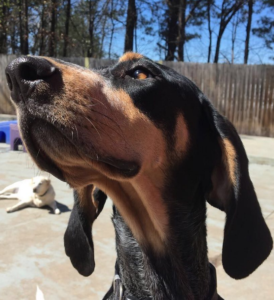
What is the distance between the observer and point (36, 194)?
5.12 metres

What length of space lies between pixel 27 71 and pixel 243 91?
41.7ft

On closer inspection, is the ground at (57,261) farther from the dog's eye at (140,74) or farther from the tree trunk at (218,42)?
the tree trunk at (218,42)

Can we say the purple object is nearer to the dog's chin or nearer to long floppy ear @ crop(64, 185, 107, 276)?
long floppy ear @ crop(64, 185, 107, 276)

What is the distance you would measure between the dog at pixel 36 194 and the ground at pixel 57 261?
10 centimetres

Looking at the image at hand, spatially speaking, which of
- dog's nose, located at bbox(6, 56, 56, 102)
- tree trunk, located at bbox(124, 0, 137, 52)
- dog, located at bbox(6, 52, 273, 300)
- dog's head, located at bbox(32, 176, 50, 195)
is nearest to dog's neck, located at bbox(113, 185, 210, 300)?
dog, located at bbox(6, 52, 273, 300)

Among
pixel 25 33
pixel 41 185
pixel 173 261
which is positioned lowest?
pixel 41 185

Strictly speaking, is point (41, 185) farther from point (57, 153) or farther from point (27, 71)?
point (27, 71)

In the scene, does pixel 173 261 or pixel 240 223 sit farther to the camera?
pixel 173 261

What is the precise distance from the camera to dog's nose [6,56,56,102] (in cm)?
154

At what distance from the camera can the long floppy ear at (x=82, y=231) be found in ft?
7.86

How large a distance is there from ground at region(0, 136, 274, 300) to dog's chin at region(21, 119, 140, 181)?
42 cm

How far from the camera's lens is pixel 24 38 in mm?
24391

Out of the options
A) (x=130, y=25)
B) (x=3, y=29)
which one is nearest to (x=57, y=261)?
(x=130, y=25)

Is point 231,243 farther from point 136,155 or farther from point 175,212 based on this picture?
point 136,155
